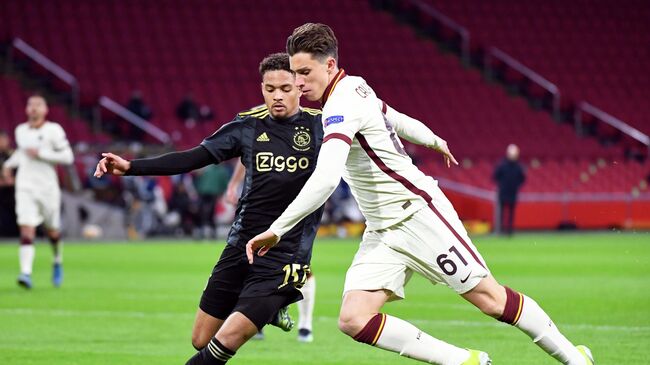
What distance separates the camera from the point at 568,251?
975 inches

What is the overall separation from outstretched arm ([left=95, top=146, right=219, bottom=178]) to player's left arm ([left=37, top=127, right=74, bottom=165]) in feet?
28.7

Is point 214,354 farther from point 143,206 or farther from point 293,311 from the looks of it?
point 143,206

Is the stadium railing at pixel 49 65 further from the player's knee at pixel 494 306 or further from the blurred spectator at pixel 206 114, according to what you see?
the player's knee at pixel 494 306

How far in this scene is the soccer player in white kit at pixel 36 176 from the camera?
1561 centimetres

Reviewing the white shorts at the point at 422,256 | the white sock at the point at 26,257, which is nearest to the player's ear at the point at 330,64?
the white shorts at the point at 422,256

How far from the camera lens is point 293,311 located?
45.1 feet

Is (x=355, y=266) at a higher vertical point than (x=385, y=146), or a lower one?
lower

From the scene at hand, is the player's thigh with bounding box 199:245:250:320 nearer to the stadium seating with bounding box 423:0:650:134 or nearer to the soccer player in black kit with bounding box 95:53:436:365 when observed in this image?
the soccer player in black kit with bounding box 95:53:436:365

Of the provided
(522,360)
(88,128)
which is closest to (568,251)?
(88,128)

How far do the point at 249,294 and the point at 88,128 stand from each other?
81.6 feet

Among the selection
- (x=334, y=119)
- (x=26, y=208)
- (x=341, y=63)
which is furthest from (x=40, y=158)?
(x=341, y=63)

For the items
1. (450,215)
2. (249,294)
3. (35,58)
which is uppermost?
(35,58)

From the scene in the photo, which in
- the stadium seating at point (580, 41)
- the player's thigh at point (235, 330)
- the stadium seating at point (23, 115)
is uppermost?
the stadium seating at point (580, 41)

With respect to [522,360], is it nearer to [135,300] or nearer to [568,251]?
[135,300]
